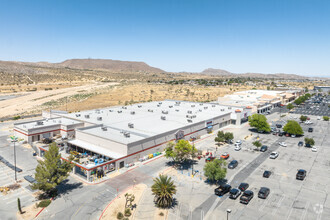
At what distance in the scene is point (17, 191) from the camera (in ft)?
123

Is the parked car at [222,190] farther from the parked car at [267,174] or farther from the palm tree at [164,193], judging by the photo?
the parked car at [267,174]

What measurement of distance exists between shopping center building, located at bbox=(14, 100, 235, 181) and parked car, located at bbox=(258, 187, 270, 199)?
2437 cm

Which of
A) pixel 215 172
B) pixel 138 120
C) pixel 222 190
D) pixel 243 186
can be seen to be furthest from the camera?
pixel 138 120

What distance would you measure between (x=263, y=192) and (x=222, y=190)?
246 inches

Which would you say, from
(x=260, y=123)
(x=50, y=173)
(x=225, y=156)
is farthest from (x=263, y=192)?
(x=260, y=123)

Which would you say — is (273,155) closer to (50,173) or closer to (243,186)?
(243,186)

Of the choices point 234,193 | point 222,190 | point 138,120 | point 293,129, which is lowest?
point 222,190

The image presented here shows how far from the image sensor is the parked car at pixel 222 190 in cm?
3619

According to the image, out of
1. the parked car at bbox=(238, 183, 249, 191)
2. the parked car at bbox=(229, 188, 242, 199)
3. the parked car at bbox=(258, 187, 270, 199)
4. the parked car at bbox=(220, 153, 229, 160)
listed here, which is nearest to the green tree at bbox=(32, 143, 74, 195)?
the parked car at bbox=(229, 188, 242, 199)

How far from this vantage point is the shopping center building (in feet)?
158

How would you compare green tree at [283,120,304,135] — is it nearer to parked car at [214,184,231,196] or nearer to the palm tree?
parked car at [214,184,231,196]

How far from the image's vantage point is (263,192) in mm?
35625

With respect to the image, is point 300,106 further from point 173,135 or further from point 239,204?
point 239,204

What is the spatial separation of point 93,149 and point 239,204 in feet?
106
